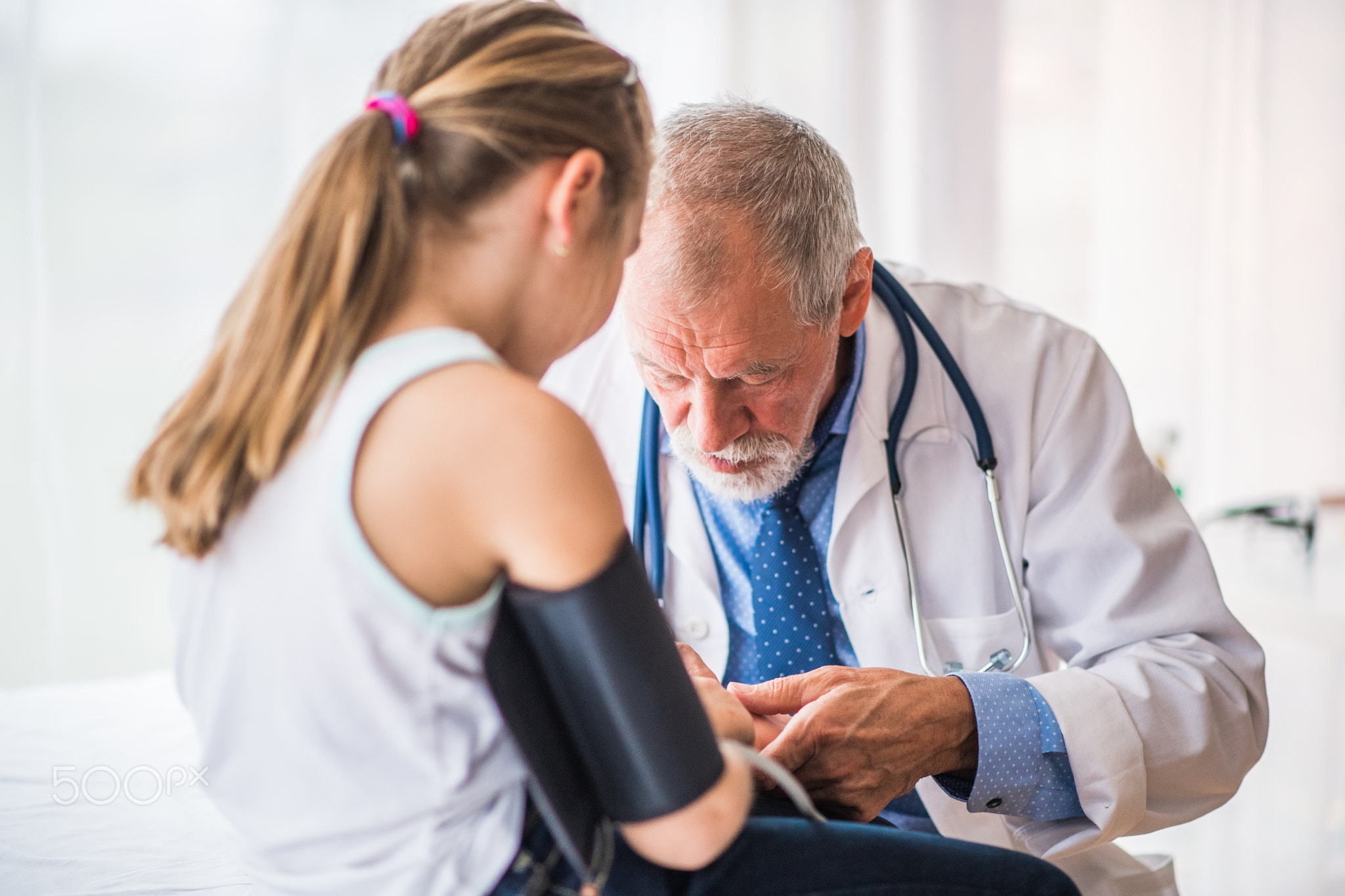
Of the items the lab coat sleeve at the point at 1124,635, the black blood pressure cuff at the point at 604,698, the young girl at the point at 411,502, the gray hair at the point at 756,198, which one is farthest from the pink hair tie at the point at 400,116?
the lab coat sleeve at the point at 1124,635

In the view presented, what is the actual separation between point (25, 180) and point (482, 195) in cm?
182

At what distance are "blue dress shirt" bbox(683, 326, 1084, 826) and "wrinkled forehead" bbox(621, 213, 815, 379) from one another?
21 centimetres

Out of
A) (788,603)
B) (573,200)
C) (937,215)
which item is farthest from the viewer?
(937,215)

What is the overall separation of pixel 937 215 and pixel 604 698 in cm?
250

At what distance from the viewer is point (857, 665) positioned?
55.7 inches

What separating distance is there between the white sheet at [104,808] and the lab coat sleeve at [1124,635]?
991 millimetres

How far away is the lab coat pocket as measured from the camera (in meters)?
1.39

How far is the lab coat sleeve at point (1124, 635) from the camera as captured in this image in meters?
1.20

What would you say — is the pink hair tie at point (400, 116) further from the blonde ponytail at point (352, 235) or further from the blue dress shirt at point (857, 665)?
the blue dress shirt at point (857, 665)

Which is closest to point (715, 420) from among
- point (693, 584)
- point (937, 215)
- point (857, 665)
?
point (693, 584)

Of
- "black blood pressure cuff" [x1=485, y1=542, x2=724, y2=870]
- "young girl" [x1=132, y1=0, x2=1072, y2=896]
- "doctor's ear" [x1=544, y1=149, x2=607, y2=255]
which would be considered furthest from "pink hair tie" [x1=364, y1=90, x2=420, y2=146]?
"black blood pressure cuff" [x1=485, y1=542, x2=724, y2=870]

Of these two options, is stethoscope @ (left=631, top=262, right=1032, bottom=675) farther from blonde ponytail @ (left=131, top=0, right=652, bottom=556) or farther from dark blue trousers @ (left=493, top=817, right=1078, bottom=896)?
blonde ponytail @ (left=131, top=0, right=652, bottom=556)

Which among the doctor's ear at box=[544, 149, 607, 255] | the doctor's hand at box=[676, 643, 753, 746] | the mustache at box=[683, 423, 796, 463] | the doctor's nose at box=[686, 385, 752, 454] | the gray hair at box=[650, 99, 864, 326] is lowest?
the doctor's hand at box=[676, 643, 753, 746]

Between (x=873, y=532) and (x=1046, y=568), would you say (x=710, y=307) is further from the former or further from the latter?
(x=1046, y=568)
